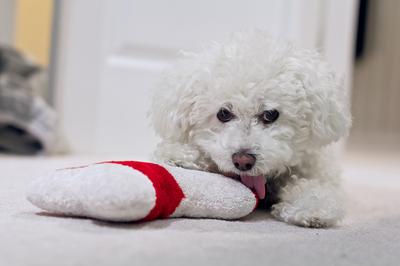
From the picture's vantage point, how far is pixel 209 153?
44.3 inches

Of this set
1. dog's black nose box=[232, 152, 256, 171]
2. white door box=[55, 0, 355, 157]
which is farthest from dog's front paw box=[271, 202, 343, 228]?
white door box=[55, 0, 355, 157]

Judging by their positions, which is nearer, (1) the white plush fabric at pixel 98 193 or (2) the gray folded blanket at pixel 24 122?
(1) the white plush fabric at pixel 98 193

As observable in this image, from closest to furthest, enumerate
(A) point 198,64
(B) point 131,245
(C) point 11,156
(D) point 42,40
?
(B) point 131,245 → (A) point 198,64 → (C) point 11,156 → (D) point 42,40

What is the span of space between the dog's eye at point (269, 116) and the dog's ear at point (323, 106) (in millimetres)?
70

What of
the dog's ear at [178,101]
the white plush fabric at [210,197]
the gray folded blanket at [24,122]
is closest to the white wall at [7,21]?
the gray folded blanket at [24,122]

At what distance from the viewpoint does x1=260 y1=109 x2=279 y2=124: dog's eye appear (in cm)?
112

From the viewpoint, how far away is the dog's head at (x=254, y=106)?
108 cm

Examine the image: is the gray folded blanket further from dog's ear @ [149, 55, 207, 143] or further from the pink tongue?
the pink tongue

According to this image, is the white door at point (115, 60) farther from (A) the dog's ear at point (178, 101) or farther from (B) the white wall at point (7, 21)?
(A) the dog's ear at point (178, 101)

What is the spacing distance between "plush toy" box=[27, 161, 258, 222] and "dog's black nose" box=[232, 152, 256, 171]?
34 mm

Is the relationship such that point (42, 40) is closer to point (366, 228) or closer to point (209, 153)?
point (209, 153)

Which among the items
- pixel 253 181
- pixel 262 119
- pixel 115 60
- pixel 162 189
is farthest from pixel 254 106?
pixel 115 60

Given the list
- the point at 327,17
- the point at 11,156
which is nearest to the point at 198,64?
the point at 11,156

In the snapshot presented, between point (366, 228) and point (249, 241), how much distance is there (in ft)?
0.92
